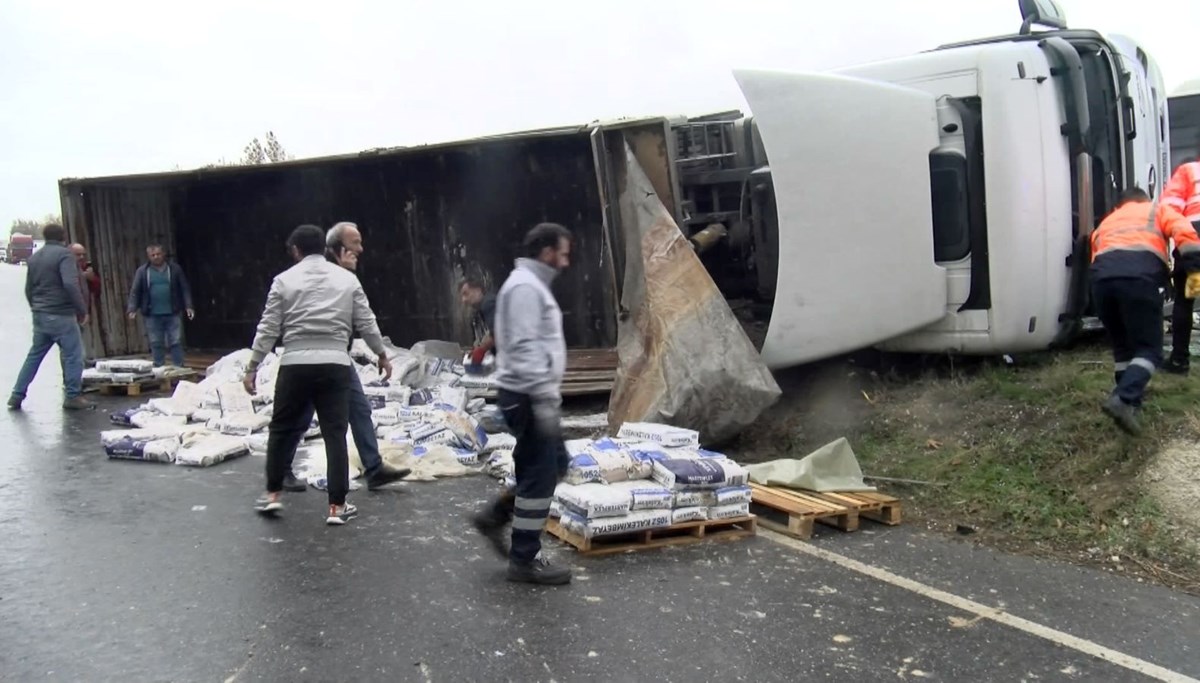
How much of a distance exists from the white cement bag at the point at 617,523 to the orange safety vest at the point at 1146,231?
3.37 m

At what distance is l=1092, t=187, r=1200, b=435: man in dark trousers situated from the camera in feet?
18.2

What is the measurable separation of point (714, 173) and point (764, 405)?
2488 mm

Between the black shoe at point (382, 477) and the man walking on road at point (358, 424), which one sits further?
the black shoe at point (382, 477)

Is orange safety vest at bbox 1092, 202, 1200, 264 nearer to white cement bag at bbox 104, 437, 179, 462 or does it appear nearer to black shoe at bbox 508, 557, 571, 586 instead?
black shoe at bbox 508, 557, 571, 586

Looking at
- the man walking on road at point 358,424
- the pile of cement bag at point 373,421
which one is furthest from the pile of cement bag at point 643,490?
the man walking on road at point 358,424

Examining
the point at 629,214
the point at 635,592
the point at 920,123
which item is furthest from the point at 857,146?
the point at 635,592

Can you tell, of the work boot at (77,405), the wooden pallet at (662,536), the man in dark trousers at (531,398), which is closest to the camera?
the man in dark trousers at (531,398)

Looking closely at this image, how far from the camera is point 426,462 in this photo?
6.83 m

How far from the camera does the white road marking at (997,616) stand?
3641 millimetres

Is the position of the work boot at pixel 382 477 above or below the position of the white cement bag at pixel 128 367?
below

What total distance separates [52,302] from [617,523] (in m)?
6.98

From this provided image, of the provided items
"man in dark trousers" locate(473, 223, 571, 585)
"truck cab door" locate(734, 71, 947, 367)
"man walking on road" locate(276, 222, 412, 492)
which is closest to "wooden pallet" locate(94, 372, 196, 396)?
"man walking on road" locate(276, 222, 412, 492)

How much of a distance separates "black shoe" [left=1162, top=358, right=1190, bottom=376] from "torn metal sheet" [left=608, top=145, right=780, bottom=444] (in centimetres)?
256

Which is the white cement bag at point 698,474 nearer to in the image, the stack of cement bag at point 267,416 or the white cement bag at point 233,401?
the stack of cement bag at point 267,416
